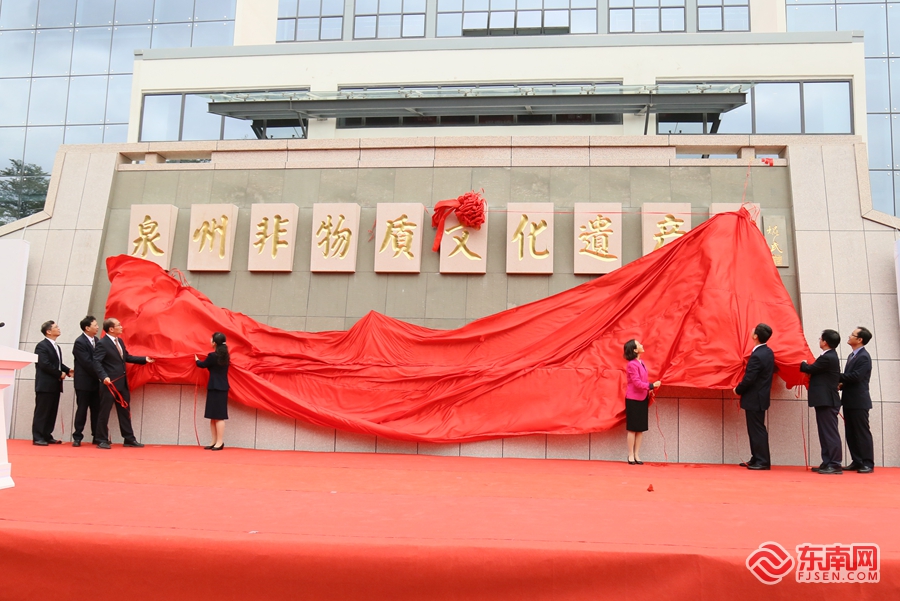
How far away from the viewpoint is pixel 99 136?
73.1ft

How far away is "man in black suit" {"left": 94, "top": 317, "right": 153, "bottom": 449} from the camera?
784 cm

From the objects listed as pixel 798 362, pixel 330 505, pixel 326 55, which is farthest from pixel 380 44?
pixel 330 505

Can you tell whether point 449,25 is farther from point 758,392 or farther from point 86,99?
point 758,392

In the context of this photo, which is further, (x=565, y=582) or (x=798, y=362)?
(x=798, y=362)

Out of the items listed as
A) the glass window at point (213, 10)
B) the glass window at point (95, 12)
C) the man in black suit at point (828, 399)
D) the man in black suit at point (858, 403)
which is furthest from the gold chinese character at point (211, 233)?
the glass window at point (95, 12)

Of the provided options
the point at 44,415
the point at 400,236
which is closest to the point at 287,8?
the point at 400,236

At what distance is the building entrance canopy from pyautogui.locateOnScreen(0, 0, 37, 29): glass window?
35.8 feet

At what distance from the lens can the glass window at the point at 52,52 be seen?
23.0m

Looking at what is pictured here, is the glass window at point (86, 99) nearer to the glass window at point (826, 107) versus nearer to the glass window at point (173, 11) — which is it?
A: the glass window at point (173, 11)

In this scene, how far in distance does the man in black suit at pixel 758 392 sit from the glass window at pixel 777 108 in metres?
10.3

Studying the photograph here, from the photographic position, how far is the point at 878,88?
64.1 feet

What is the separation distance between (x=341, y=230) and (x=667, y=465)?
4.54 m

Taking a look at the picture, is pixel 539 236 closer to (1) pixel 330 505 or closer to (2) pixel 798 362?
(2) pixel 798 362
